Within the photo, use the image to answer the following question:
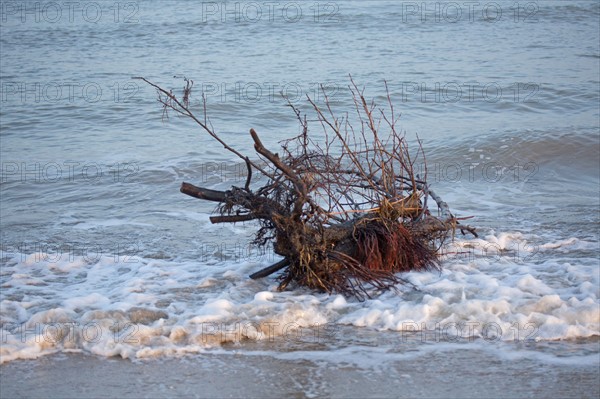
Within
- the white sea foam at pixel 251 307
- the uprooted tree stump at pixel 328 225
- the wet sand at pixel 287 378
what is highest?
the uprooted tree stump at pixel 328 225

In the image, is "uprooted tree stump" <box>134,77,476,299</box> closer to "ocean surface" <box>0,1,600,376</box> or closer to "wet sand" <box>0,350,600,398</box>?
"ocean surface" <box>0,1,600,376</box>

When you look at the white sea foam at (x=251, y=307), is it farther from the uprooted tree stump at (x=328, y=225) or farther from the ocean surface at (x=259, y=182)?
the uprooted tree stump at (x=328, y=225)

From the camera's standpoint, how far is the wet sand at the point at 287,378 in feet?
14.5

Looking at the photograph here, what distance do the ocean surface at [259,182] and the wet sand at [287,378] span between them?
0.15 metres

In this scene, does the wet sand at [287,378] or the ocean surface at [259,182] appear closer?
the wet sand at [287,378]

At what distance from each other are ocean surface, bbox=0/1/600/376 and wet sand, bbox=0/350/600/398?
15 centimetres

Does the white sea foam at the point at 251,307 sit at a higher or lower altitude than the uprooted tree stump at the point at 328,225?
lower

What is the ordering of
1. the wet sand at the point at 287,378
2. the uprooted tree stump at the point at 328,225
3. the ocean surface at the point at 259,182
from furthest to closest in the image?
the uprooted tree stump at the point at 328,225 < the ocean surface at the point at 259,182 < the wet sand at the point at 287,378

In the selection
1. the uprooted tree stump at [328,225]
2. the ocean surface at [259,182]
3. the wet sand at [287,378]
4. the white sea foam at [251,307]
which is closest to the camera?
the wet sand at [287,378]

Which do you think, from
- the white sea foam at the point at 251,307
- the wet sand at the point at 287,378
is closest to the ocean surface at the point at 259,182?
the white sea foam at the point at 251,307

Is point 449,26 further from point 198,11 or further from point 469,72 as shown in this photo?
point 198,11

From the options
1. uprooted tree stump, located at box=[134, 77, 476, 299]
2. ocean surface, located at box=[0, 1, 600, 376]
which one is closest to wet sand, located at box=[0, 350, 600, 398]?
ocean surface, located at box=[0, 1, 600, 376]

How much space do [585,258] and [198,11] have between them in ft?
63.8

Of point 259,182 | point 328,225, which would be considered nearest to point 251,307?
point 328,225
